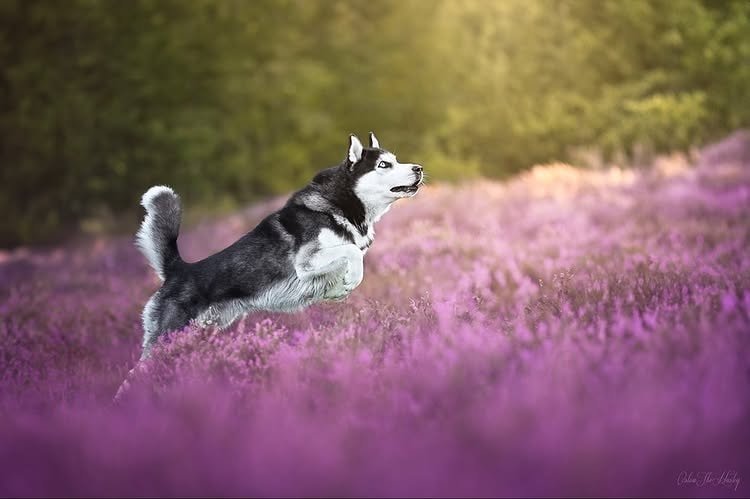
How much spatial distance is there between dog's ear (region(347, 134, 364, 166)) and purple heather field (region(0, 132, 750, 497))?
1.23 m

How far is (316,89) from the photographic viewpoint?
24.4 metres

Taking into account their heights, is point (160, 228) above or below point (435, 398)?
above

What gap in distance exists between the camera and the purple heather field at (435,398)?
2.40 metres

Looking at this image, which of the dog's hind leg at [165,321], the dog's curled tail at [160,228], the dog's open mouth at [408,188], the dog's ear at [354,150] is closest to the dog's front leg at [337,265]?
the dog's open mouth at [408,188]

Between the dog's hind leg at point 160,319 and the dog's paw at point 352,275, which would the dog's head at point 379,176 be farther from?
the dog's hind leg at point 160,319

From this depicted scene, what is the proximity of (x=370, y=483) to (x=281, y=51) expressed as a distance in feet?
75.5

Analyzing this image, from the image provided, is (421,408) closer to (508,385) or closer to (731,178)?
(508,385)

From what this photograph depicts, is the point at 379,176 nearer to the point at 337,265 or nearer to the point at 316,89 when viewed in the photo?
the point at 337,265

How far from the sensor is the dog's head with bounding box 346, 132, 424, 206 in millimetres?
5297

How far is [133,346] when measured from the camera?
242 inches

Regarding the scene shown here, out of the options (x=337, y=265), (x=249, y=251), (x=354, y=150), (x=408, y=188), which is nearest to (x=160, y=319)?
(x=249, y=251)

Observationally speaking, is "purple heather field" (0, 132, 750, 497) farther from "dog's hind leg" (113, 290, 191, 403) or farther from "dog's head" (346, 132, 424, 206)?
"dog's head" (346, 132, 424, 206)

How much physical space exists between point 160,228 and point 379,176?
181cm

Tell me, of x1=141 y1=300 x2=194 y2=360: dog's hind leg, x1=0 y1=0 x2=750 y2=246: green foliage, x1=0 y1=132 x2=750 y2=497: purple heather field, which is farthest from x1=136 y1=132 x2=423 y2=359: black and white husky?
x1=0 y1=0 x2=750 y2=246: green foliage
